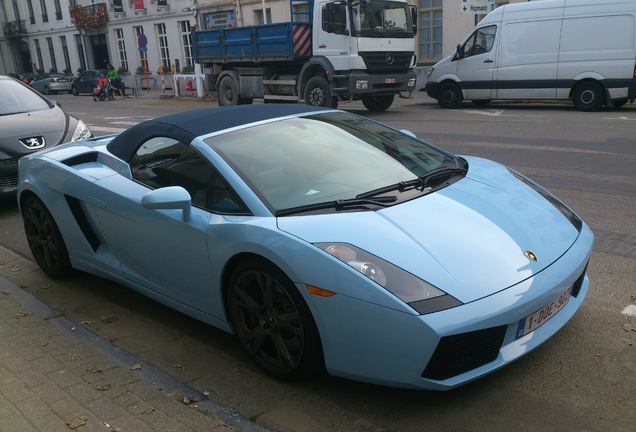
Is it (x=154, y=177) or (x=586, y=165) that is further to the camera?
(x=586, y=165)

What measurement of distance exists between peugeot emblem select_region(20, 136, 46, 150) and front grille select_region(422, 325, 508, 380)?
21.5 ft

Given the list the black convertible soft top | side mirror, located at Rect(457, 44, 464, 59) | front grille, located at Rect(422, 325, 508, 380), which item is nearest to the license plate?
front grille, located at Rect(422, 325, 508, 380)

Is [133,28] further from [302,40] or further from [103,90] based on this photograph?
[302,40]

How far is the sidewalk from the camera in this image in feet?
9.50

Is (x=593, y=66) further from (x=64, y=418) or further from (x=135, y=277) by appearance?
(x=64, y=418)

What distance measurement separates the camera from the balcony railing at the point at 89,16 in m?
41.0

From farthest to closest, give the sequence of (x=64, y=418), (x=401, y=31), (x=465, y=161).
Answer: (x=401, y=31), (x=465, y=161), (x=64, y=418)

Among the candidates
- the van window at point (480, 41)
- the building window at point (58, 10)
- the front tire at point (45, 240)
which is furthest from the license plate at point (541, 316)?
the building window at point (58, 10)

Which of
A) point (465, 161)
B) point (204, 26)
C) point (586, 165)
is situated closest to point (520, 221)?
point (465, 161)

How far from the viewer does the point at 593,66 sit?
576 inches

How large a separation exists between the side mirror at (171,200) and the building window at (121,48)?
131ft

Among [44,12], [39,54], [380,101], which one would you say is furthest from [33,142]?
[39,54]

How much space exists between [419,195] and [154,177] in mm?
1779

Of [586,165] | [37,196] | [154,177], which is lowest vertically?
[586,165]
